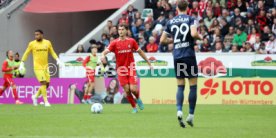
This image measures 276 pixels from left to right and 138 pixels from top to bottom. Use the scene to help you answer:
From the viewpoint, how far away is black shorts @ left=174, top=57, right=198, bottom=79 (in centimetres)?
1435

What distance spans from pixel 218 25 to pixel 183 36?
15188 mm

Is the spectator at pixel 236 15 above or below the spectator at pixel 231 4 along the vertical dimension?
below

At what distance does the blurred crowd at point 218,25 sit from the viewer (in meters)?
28.5

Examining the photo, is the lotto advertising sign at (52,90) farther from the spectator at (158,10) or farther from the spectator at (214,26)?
the spectator at (214,26)

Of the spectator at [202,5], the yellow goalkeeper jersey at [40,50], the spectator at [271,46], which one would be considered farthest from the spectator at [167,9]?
the yellow goalkeeper jersey at [40,50]

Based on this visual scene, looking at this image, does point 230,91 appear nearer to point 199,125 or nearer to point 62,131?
point 199,125

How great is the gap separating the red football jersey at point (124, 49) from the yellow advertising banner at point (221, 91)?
24.2 ft

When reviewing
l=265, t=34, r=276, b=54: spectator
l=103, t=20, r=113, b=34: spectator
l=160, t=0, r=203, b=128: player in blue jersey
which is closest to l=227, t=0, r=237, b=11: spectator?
l=265, t=34, r=276, b=54: spectator

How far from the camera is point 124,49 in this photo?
20094 millimetres

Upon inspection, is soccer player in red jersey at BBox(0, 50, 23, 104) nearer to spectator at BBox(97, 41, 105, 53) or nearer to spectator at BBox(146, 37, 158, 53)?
spectator at BBox(97, 41, 105, 53)

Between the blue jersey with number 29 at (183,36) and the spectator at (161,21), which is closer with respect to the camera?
the blue jersey with number 29 at (183,36)

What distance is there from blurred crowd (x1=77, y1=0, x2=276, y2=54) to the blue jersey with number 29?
13446 mm

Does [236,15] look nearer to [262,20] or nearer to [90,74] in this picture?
[262,20]

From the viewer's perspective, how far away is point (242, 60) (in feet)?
91.3
